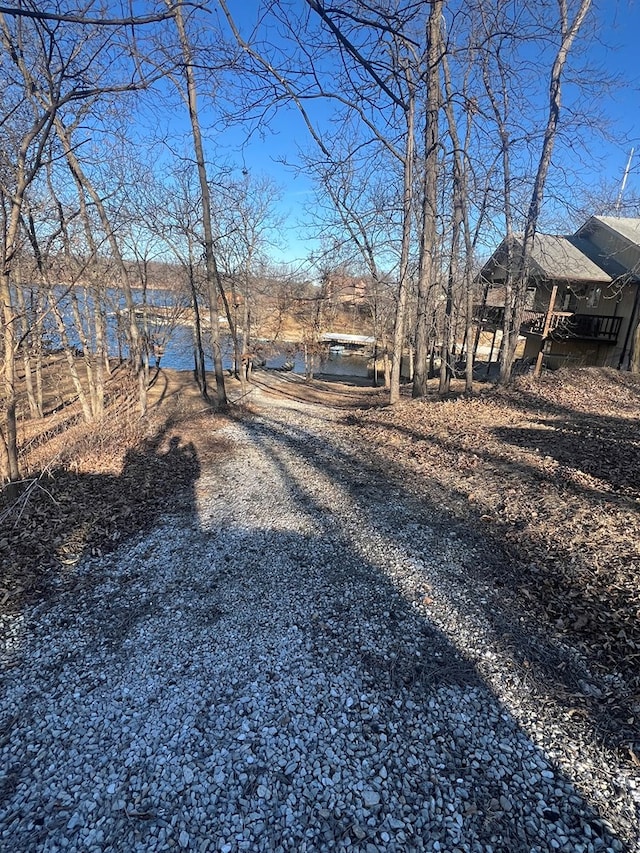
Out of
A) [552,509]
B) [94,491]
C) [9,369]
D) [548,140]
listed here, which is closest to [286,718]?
[552,509]

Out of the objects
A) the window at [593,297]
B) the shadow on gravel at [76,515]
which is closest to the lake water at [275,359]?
the window at [593,297]

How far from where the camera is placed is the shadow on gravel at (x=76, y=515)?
4652 mm

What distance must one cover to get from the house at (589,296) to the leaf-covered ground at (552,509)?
1132 centimetres

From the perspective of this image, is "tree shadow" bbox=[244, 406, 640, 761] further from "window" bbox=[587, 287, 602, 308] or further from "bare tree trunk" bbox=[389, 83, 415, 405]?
"window" bbox=[587, 287, 602, 308]

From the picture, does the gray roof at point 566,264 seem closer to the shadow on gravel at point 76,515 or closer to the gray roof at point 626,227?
the gray roof at point 626,227

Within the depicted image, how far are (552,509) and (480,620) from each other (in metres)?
2.37

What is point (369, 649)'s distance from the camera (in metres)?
3.62

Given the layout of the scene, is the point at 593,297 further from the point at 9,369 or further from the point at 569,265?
the point at 9,369

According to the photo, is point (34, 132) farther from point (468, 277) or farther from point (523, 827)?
point (468, 277)

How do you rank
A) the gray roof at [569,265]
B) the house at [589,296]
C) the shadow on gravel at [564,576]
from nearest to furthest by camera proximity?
the shadow on gravel at [564,576], the gray roof at [569,265], the house at [589,296]

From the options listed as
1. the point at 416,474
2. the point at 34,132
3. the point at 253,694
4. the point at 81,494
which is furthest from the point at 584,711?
the point at 34,132

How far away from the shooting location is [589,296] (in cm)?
2309

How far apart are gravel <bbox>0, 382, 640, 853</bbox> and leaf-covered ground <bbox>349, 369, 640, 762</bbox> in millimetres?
380

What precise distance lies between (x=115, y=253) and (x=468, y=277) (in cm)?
1143
